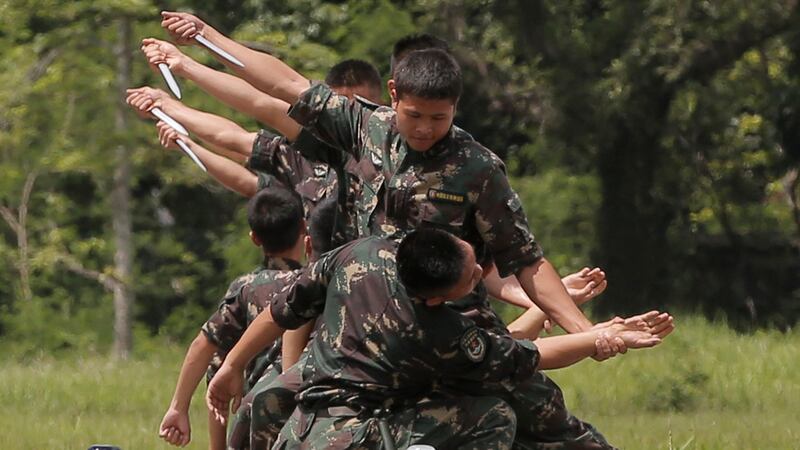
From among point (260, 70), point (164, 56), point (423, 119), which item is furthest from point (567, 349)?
point (164, 56)

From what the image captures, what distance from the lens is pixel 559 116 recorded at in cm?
2664

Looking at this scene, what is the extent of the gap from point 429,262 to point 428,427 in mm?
543

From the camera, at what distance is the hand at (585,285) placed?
7391 mm

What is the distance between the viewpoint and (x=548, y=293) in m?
6.88

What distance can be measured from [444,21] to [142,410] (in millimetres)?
12856

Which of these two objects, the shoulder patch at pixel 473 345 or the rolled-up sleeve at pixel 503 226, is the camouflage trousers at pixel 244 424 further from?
the shoulder patch at pixel 473 345

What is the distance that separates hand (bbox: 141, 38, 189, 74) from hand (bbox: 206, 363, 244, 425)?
3.77ft

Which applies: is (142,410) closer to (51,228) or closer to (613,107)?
(613,107)

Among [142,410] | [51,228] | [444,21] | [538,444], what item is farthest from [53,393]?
[51,228]

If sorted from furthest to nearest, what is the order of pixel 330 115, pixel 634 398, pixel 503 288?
pixel 634 398, pixel 503 288, pixel 330 115

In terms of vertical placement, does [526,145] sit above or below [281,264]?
below

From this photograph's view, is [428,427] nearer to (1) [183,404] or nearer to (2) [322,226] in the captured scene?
(2) [322,226]

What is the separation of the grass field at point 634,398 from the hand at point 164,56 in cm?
367

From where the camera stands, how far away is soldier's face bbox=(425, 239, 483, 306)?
20.8 ft
